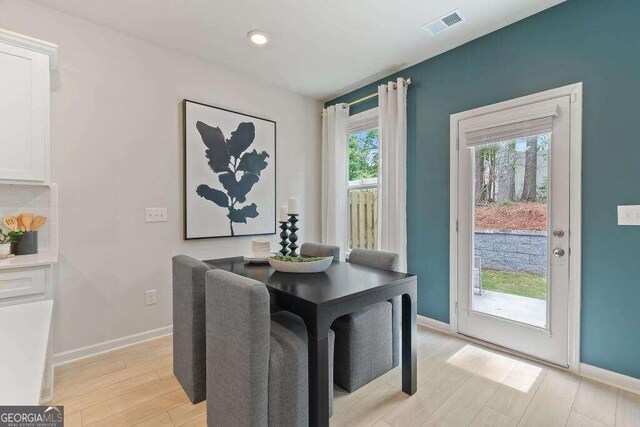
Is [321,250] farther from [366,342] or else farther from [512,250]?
[512,250]

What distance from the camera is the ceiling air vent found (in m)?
2.31

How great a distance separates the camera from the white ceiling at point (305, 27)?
2.21 metres

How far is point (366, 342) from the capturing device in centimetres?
191

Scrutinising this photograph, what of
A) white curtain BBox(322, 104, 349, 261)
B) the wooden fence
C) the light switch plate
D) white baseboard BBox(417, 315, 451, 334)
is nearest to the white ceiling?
white curtain BBox(322, 104, 349, 261)

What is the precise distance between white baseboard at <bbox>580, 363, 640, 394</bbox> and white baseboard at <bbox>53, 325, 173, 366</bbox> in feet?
10.7

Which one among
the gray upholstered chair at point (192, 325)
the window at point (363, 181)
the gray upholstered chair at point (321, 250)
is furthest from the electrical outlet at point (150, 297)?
the window at point (363, 181)

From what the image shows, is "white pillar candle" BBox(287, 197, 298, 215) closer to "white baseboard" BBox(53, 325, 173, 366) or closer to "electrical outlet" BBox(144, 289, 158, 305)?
"electrical outlet" BBox(144, 289, 158, 305)

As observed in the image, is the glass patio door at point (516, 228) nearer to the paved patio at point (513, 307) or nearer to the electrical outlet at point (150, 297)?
the paved patio at point (513, 307)

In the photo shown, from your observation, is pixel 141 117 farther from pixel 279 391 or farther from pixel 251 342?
pixel 279 391

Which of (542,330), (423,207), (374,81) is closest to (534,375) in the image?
(542,330)

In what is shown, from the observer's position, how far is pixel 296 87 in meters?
3.61

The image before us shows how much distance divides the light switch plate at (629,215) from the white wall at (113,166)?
126 inches

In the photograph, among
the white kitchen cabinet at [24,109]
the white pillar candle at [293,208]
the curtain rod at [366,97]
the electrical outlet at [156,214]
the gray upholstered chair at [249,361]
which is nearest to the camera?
the gray upholstered chair at [249,361]

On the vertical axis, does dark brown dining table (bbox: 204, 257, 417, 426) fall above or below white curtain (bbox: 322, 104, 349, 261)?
below
